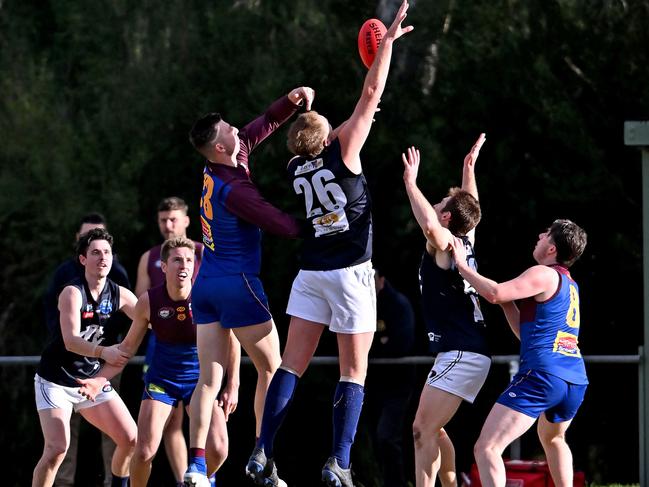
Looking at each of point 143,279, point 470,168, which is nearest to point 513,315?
point 470,168

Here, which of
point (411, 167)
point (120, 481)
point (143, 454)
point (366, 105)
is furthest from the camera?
point (120, 481)

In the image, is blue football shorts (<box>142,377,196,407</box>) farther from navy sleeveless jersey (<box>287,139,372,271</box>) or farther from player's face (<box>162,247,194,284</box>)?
navy sleeveless jersey (<box>287,139,372,271</box>)

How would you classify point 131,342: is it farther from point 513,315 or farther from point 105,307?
point 513,315

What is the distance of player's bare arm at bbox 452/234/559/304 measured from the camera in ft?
22.5

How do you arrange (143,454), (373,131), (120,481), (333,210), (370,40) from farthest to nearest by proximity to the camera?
(373,131) → (120,481) → (143,454) → (370,40) → (333,210)

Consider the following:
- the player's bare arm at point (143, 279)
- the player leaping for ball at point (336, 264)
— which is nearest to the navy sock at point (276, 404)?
the player leaping for ball at point (336, 264)

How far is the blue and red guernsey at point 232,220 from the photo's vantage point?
6863mm

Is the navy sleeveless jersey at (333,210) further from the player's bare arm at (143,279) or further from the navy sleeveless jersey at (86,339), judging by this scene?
the player's bare arm at (143,279)

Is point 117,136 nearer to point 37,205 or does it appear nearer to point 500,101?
point 37,205

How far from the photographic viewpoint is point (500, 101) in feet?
41.1

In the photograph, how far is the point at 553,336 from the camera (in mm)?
7031

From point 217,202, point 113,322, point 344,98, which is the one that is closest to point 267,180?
point 344,98

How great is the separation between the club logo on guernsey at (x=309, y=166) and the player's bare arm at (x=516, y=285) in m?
0.97

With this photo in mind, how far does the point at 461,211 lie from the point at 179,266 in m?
1.91
